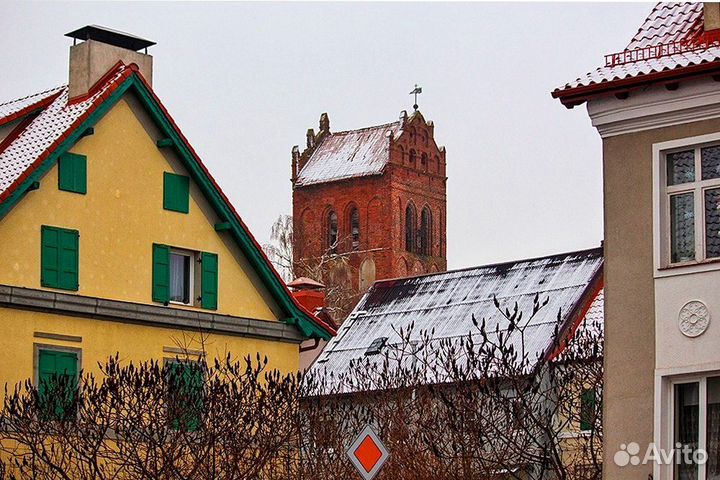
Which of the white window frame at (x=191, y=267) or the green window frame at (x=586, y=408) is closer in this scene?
the green window frame at (x=586, y=408)

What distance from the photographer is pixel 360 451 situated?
66.9ft

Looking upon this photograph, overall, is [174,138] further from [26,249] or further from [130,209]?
[26,249]

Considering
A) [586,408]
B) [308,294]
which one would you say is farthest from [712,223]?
[308,294]

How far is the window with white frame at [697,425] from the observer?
22.1 meters

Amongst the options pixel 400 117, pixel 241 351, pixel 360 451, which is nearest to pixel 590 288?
pixel 241 351

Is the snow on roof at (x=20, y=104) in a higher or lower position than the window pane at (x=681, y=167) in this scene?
higher

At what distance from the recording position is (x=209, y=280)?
40062 millimetres

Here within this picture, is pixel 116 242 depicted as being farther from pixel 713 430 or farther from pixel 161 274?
pixel 713 430

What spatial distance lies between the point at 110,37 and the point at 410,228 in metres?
104

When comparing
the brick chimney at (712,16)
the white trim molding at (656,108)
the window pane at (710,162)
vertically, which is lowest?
the window pane at (710,162)

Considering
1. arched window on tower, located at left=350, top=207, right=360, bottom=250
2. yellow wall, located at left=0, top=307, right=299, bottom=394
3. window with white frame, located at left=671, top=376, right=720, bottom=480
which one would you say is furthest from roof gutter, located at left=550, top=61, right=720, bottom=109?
arched window on tower, located at left=350, top=207, right=360, bottom=250

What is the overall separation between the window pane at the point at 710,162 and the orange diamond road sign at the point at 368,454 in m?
5.65

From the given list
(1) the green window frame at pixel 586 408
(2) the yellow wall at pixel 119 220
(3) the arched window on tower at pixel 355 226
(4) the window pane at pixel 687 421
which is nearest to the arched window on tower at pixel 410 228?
(3) the arched window on tower at pixel 355 226

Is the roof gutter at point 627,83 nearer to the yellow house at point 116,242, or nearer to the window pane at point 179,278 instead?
the yellow house at point 116,242
